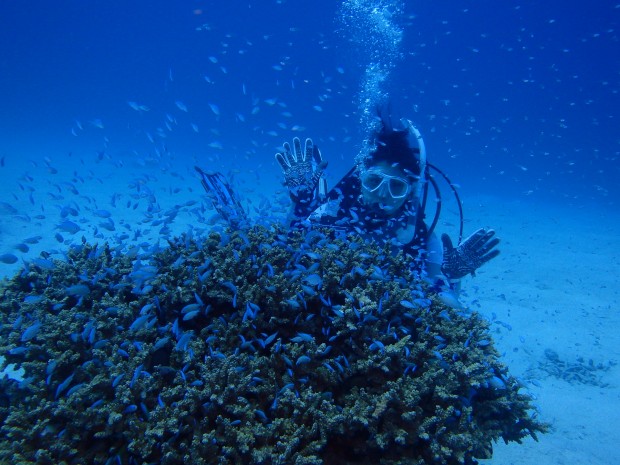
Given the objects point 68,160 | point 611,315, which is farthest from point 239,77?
point 611,315

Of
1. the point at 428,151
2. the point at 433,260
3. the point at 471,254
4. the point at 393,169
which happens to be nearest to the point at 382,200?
the point at 393,169

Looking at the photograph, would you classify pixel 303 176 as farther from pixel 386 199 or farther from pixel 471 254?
pixel 471 254

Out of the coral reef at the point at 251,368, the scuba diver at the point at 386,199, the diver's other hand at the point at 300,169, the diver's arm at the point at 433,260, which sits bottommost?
the coral reef at the point at 251,368

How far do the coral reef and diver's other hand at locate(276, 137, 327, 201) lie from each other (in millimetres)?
1946

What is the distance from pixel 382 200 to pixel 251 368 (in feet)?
10.5

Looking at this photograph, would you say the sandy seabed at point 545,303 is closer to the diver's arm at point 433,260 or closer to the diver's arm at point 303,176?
the diver's arm at point 433,260

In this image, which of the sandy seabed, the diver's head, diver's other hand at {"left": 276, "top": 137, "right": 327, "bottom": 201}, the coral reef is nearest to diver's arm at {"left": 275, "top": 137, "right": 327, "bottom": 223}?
diver's other hand at {"left": 276, "top": 137, "right": 327, "bottom": 201}

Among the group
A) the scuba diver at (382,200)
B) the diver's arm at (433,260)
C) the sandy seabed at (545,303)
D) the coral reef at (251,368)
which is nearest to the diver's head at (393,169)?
the scuba diver at (382,200)

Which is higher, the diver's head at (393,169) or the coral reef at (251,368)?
the diver's head at (393,169)

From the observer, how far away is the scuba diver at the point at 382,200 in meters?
5.33

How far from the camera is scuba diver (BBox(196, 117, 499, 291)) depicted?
5.33 metres

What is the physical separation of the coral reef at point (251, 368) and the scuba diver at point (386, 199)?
1210 millimetres

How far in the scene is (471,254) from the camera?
598 cm

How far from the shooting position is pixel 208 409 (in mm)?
2861
